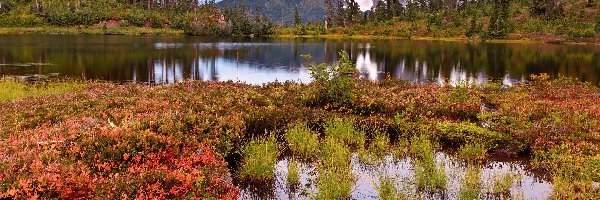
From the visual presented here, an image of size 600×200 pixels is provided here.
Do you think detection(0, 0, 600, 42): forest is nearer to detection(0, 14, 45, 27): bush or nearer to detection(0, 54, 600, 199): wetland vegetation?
detection(0, 14, 45, 27): bush

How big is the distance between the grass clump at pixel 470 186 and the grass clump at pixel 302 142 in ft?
16.8

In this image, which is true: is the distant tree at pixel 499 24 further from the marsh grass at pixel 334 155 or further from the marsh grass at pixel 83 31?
the marsh grass at pixel 334 155

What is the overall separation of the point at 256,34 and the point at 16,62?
9538cm

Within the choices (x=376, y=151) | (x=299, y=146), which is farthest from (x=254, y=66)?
(x=376, y=151)

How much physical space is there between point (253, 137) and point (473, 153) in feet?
25.4

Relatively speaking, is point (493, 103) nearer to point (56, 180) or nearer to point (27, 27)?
point (56, 180)

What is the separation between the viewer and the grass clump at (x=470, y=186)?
454 inches

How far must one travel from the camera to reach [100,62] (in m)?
50.4

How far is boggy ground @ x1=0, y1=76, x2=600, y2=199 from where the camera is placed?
9.85 meters

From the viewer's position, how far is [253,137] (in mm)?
17562

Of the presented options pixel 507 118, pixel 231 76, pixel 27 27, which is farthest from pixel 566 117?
pixel 27 27

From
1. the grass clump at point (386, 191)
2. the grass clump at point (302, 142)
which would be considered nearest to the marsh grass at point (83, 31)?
the grass clump at point (302, 142)

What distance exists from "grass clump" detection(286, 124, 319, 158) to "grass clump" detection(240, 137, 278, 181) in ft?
4.80

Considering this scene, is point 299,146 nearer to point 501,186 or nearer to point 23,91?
point 501,186
